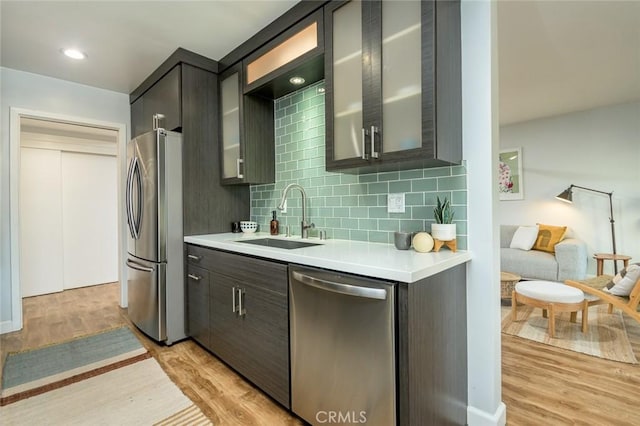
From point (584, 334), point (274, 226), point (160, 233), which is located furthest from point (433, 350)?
point (584, 334)

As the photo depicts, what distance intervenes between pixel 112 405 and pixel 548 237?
548 cm

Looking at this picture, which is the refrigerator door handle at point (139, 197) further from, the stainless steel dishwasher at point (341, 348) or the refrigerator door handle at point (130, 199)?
the stainless steel dishwasher at point (341, 348)

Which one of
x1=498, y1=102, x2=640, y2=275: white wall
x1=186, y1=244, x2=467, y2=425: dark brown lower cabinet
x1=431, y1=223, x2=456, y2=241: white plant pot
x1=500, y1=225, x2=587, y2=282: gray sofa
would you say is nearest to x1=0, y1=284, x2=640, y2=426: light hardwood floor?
x1=186, y1=244, x2=467, y2=425: dark brown lower cabinet

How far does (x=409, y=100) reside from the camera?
148 centimetres

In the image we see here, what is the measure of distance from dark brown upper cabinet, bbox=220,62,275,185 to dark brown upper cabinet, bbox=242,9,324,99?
139mm

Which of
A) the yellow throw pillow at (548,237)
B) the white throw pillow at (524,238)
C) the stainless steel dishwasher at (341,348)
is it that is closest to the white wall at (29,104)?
the stainless steel dishwasher at (341,348)

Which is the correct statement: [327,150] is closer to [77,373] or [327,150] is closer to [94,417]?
[94,417]

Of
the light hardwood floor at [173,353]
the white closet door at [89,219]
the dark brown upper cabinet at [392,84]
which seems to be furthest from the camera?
the white closet door at [89,219]

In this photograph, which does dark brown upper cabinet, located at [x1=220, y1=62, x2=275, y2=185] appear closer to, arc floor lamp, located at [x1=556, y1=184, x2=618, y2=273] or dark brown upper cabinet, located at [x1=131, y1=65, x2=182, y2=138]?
dark brown upper cabinet, located at [x1=131, y1=65, x2=182, y2=138]

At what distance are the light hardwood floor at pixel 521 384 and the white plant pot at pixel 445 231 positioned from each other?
3.43 ft

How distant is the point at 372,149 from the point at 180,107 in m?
1.85

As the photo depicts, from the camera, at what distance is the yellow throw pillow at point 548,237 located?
14.7 feet

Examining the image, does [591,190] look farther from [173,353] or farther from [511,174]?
[173,353]

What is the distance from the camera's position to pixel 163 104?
281 centimetres
